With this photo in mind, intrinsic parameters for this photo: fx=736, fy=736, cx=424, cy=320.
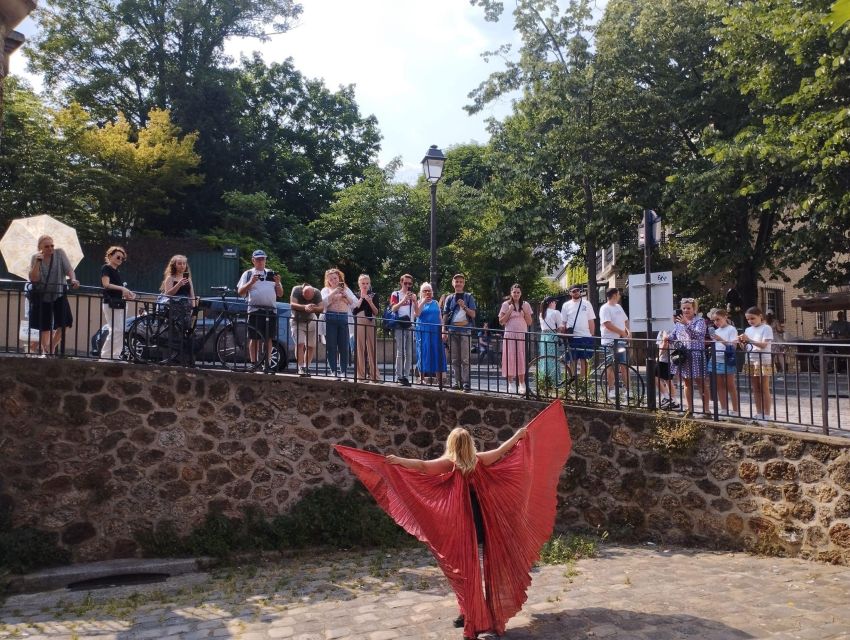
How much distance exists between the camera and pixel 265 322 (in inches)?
383

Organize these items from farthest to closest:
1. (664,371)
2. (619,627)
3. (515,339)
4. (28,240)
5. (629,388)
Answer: (28,240)
(515,339)
(664,371)
(629,388)
(619,627)

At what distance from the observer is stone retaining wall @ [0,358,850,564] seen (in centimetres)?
845

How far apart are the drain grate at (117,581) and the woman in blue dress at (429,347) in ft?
13.7

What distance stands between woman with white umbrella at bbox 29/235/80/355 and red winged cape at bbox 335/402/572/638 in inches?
200

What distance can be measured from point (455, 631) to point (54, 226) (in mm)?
9064

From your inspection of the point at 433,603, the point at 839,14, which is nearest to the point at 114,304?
the point at 433,603

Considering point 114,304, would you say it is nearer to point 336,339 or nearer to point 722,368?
point 336,339

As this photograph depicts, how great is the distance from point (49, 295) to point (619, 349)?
7322 millimetres

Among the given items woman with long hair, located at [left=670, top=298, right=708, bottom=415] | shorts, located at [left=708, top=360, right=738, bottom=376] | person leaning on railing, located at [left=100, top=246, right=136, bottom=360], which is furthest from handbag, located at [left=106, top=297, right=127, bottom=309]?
shorts, located at [left=708, top=360, right=738, bottom=376]

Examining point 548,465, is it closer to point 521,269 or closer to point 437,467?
point 437,467

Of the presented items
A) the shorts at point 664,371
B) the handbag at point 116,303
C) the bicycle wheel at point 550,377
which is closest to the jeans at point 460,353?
the bicycle wheel at point 550,377

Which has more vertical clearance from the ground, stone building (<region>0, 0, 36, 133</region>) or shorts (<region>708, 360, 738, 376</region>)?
stone building (<region>0, 0, 36, 133</region>)

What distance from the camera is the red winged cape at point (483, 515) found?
5.63m

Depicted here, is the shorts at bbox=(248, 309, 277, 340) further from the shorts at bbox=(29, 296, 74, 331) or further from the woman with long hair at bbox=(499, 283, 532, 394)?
the woman with long hair at bbox=(499, 283, 532, 394)
